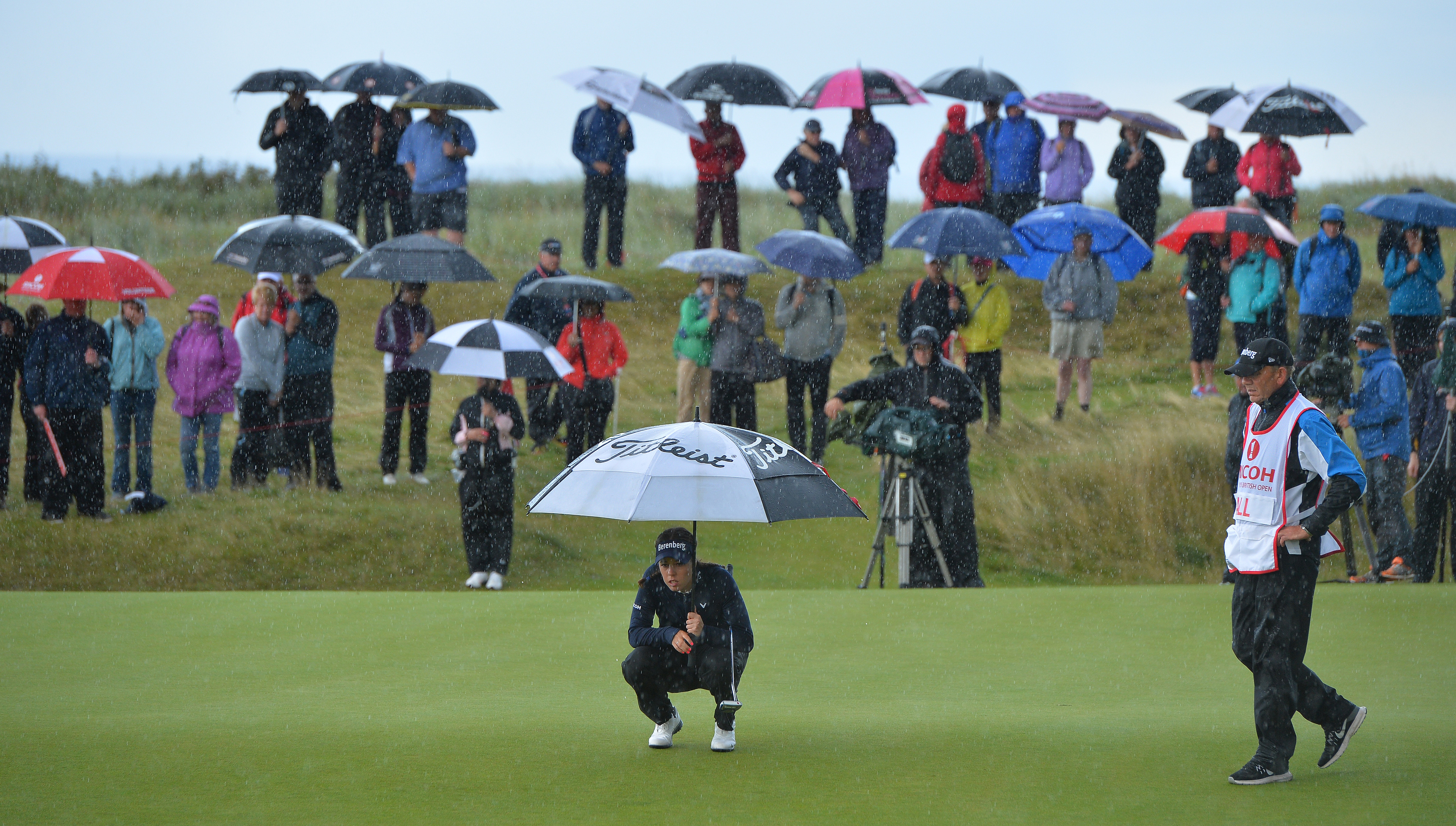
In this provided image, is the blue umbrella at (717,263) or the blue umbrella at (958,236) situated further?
the blue umbrella at (958,236)

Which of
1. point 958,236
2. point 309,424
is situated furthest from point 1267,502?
point 309,424

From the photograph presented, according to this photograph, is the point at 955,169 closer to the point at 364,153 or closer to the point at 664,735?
the point at 364,153

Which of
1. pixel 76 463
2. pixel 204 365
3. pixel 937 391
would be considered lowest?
pixel 76 463

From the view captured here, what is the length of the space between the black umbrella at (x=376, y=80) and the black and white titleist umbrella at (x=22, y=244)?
→ 173 inches

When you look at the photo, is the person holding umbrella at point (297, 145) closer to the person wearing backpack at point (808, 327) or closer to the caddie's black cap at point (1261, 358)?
the person wearing backpack at point (808, 327)

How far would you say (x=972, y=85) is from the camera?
821 inches

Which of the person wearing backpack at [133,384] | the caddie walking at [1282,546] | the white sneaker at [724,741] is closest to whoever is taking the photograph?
the caddie walking at [1282,546]

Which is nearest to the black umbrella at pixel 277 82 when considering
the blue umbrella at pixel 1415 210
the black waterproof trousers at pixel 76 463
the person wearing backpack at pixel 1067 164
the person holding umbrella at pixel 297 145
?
the person holding umbrella at pixel 297 145

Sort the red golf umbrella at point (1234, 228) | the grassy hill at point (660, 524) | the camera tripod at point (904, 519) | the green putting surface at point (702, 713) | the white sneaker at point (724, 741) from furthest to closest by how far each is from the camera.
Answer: the red golf umbrella at point (1234, 228) < the grassy hill at point (660, 524) < the camera tripod at point (904, 519) < the white sneaker at point (724, 741) < the green putting surface at point (702, 713)

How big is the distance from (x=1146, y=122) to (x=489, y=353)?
11.0 metres

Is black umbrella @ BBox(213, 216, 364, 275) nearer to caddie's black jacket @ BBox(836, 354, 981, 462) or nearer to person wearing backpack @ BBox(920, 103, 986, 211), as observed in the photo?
caddie's black jacket @ BBox(836, 354, 981, 462)

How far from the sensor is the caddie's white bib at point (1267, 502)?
661 cm

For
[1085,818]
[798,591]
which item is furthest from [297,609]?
[1085,818]

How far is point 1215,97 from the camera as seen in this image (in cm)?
2181
